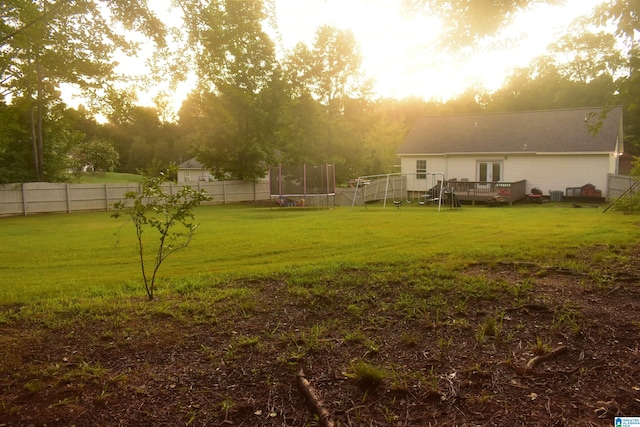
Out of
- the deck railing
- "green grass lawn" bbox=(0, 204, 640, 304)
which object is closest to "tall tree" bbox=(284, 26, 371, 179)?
the deck railing

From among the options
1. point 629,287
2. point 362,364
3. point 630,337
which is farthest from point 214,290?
point 629,287

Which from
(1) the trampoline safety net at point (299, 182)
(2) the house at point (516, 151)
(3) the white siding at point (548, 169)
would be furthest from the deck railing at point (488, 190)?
(1) the trampoline safety net at point (299, 182)

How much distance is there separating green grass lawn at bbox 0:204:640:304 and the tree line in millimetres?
1909

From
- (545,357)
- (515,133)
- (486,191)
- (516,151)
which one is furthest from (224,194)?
(545,357)

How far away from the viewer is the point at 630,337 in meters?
3.68

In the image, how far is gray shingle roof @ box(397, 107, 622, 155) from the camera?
25.1 meters

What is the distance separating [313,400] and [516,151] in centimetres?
2661

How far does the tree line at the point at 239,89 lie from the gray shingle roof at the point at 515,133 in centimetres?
292

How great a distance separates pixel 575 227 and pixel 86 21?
11.7 meters

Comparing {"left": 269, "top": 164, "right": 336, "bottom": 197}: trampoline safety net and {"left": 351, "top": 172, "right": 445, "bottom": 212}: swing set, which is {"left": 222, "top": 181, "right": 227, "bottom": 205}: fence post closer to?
{"left": 269, "top": 164, "right": 336, "bottom": 197}: trampoline safety net

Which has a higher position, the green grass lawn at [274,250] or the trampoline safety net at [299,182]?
the trampoline safety net at [299,182]

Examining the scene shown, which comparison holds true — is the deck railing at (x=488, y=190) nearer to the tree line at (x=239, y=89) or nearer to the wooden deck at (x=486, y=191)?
the wooden deck at (x=486, y=191)

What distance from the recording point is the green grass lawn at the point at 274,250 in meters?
6.65

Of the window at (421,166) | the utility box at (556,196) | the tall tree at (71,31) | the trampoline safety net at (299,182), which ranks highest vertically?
the tall tree at (71,31)
